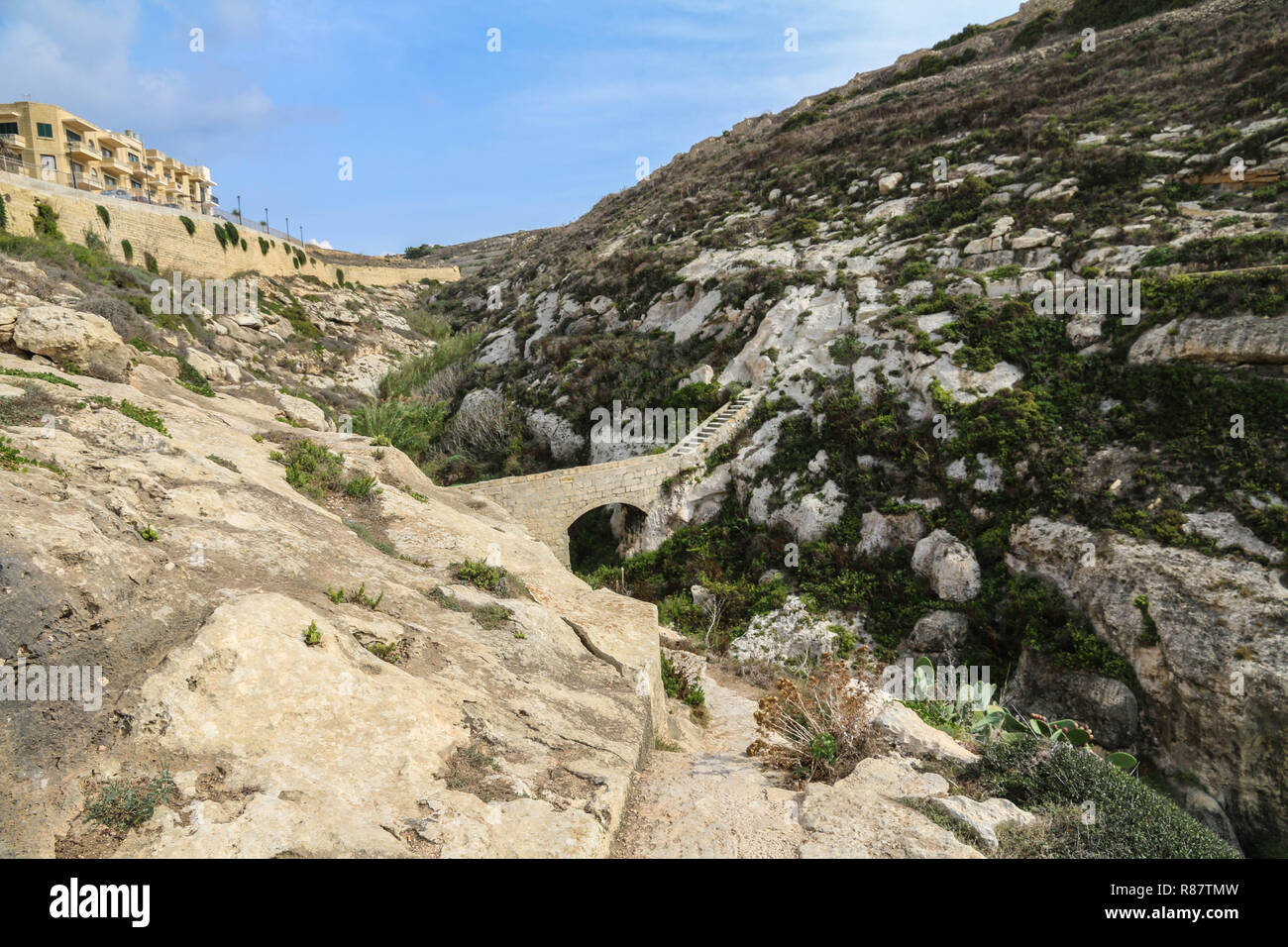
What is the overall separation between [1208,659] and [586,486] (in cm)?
1382

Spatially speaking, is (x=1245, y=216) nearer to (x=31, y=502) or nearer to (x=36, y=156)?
(x=31, y=502)

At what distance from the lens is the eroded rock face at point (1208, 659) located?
31.5 ft

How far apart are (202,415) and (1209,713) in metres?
17.9

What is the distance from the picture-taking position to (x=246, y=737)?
4512 mm

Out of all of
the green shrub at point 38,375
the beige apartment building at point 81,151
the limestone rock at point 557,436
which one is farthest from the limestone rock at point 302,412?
the beige apartment building at point 81,151

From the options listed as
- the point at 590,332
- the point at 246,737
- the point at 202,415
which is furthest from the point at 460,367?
the point at 246,737

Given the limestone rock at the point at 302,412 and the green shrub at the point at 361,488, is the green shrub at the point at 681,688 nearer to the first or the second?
the green shrub at the point at 361,488

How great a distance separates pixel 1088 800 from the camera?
18.7 feet

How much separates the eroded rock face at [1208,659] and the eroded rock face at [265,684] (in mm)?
9058

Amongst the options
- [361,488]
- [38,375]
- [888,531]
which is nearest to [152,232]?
[38,375]

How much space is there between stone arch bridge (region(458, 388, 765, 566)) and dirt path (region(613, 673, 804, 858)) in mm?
10867

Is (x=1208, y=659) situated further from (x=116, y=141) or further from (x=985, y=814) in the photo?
(x=116, y=141)

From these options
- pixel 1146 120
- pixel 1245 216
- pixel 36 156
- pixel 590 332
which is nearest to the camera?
pixel 1245 216

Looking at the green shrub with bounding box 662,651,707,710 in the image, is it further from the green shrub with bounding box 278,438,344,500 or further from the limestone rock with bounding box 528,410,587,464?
the limestone rock with bounding box 528,410,587,464
